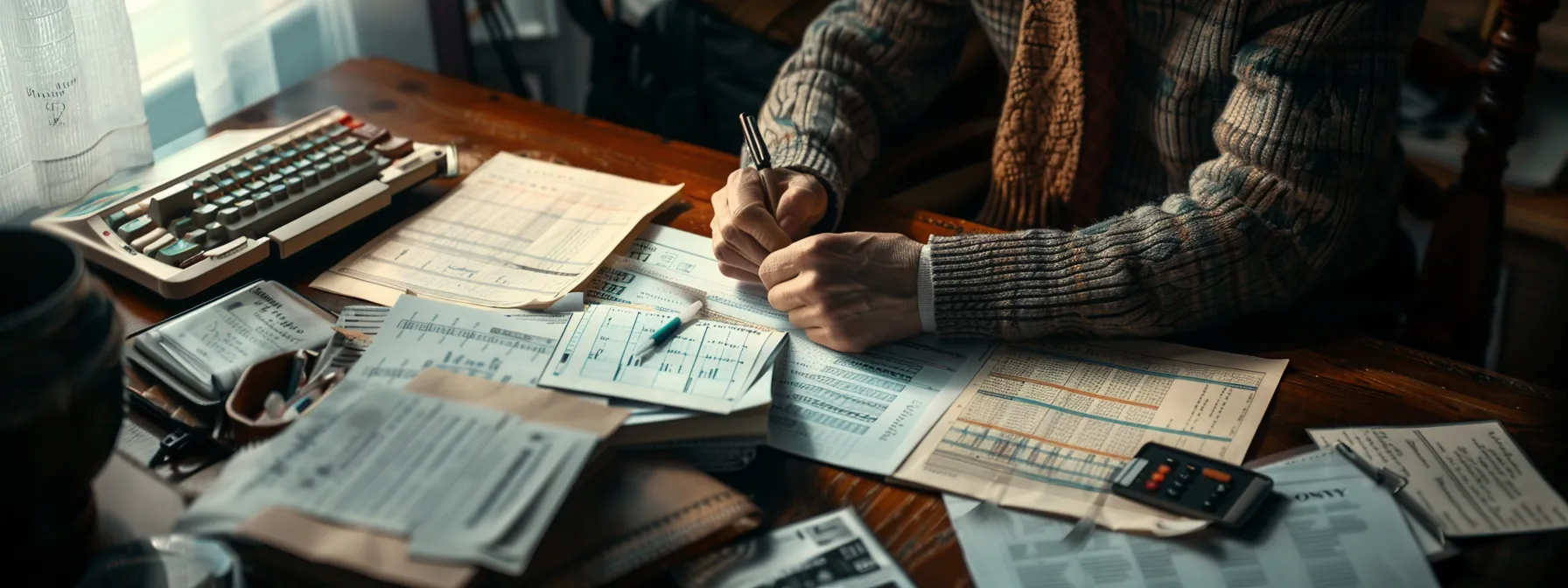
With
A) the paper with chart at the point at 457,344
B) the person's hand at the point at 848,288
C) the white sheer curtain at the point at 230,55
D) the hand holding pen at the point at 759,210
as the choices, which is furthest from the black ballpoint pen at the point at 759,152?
the white sheer curtain at the point at 230,55

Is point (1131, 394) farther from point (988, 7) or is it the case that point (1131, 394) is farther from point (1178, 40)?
point (988, 7)

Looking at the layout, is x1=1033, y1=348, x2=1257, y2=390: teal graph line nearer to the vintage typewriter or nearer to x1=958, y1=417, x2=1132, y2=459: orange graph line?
x1=958, y1=417, x2=1132, y2=459: orange graph line

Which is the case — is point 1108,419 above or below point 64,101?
below

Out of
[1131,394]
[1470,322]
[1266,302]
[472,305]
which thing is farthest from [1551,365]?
[472,305]

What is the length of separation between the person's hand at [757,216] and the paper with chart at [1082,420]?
222mm

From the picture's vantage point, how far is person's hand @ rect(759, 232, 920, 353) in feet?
2.87

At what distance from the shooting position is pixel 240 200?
97 cm

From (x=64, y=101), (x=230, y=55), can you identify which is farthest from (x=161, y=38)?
(x=64, y=101)

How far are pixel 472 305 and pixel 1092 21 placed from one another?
64 cm

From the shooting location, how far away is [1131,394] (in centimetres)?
83

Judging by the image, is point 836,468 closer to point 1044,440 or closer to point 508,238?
point 1044,440

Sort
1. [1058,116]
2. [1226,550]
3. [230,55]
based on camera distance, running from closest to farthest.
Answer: [1226,550] → [1058,116] → [230,55]

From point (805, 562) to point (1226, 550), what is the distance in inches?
10.3

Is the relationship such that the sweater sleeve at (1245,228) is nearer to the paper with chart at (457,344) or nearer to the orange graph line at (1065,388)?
the orange graph line at (1065,388)
